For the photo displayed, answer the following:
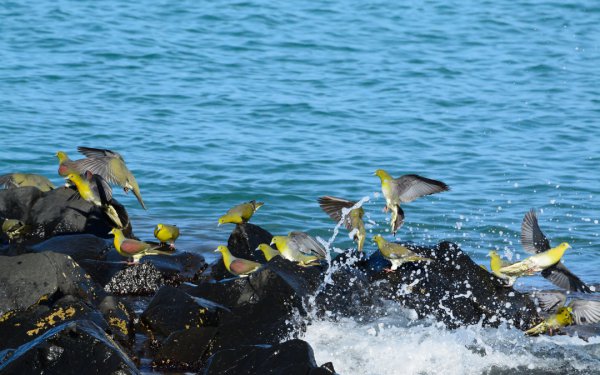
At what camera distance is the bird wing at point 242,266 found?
10.3m

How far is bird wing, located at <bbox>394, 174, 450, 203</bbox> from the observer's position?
10789mm

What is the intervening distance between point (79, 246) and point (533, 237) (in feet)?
14.8

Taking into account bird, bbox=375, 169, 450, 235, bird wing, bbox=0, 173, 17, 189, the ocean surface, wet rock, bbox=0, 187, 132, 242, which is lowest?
the ocean surface

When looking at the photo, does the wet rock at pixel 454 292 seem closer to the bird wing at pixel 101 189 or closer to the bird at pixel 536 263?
the bird at pixel 536 263

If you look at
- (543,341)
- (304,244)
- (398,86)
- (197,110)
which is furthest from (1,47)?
(543,341)

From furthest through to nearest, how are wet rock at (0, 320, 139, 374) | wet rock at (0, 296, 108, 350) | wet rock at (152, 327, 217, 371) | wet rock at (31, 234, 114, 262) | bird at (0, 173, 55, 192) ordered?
bird at (0, 173, 55, 192) < wet rock at (31, 234, 114, 262) < wet rock at (152, 327, 217, 371) < wet rock at (0, 296, 108, 350) < wet rock at (0, 320, 139, 374)

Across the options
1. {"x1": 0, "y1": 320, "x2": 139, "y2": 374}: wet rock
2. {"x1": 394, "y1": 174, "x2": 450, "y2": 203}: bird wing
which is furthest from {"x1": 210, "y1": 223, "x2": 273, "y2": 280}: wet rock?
{"x1": 0, "y1": 320, "x2": 139, "y2": 374}: wet rock

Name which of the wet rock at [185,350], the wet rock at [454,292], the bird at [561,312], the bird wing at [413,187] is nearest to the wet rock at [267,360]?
the wet rock at [185,350]

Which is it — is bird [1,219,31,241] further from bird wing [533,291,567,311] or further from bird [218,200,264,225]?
bird wing [533,291,567,311]

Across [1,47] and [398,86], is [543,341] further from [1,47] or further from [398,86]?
[1,47]

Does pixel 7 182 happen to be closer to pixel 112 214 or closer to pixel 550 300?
pixel 112 214

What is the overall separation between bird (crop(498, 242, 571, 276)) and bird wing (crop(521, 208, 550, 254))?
33 cm

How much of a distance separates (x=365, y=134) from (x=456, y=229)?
5535 millimetres

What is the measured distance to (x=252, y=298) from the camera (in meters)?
9.59
